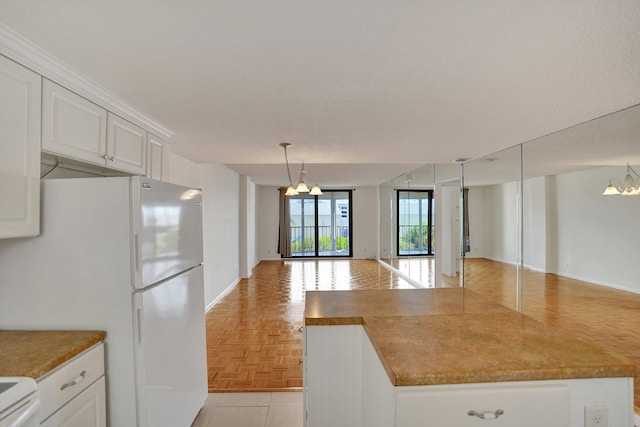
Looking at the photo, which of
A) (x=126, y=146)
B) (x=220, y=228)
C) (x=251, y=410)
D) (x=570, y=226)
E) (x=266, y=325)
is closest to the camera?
(x=126, y=146)

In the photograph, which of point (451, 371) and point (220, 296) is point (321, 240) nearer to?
point (220, 296)

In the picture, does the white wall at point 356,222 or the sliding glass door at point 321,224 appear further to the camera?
the sliding glass door at point 321,224

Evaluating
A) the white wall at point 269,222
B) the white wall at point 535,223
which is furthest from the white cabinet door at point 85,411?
the white wall at point 269,222

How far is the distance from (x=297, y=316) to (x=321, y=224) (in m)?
5.63

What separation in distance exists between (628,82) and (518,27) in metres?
1.08

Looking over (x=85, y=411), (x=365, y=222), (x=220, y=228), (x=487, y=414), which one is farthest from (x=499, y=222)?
(x=85, y=411)

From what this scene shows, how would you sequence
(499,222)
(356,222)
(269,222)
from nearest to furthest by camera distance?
(499,222)
(269,222)
(356,222)

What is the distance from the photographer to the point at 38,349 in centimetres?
132

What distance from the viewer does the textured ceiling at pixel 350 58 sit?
1.11 m

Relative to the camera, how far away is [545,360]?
108 cm

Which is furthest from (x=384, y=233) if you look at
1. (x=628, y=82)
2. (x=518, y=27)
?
(x=518, y=27)

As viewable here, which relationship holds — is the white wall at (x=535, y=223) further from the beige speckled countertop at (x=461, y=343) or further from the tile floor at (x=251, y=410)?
the tile floor at (x=251, y=410)

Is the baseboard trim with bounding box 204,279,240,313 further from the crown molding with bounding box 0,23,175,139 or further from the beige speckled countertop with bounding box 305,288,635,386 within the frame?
the beige speckled countertop with bounding box 305,288,635,386

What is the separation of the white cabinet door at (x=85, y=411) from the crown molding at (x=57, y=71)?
1499mm
